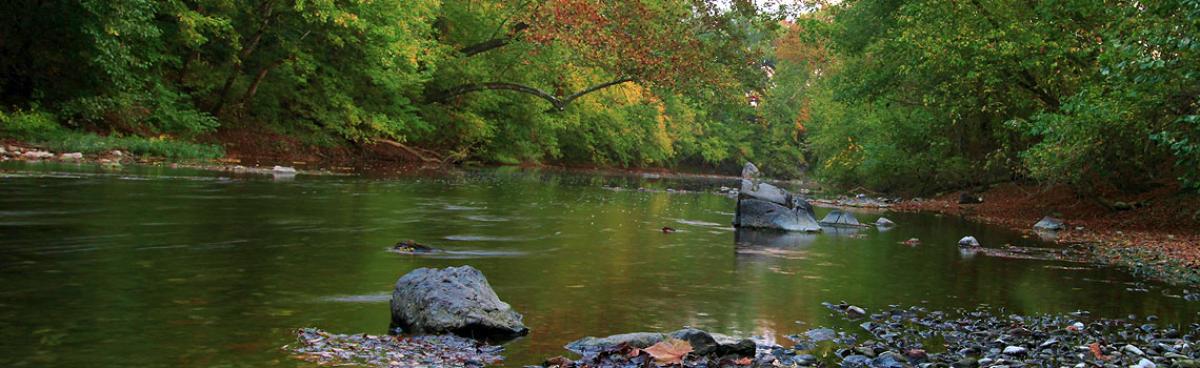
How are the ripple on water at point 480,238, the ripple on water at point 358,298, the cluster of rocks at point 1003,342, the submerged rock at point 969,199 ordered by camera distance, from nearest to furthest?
the cluster of rocks at point 1003,342
the ripple on water at point 358,298
the ripple on water at point 480,238
the submerged rock at point 969,199

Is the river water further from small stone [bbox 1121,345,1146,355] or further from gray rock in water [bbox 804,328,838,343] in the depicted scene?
small stone [bbox 1121,345,1146,355]

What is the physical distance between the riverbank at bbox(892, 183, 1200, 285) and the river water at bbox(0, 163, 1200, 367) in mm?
1149

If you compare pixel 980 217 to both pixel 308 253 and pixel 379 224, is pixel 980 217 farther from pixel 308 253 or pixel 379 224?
pixel 308 253

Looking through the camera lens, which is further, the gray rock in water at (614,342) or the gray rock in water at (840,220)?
the gray rock in water at (840,220)

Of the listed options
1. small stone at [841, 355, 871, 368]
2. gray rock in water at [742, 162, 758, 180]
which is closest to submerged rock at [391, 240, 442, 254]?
small stone at [841, 355, 871, 368]

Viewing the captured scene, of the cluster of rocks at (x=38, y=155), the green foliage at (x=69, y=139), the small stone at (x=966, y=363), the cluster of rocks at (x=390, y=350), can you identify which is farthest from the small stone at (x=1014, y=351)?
the green foliage at (x=69, y=139)

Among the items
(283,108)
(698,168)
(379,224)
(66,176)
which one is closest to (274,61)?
(283,108)

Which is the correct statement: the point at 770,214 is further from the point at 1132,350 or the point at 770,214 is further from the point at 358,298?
the point at 358,298

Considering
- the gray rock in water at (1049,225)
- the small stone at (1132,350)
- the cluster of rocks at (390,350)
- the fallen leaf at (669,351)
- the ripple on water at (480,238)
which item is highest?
the gray rock in water at (1049,225)

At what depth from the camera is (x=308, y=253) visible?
9.32 m

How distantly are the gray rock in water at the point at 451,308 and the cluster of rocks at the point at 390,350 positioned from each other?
0.15 m

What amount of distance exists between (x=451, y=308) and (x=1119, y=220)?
1660 centimetres

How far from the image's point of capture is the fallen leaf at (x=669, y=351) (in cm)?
530

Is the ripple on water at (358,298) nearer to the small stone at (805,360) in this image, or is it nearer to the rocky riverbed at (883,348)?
the rocky riverbed at (883,348)
